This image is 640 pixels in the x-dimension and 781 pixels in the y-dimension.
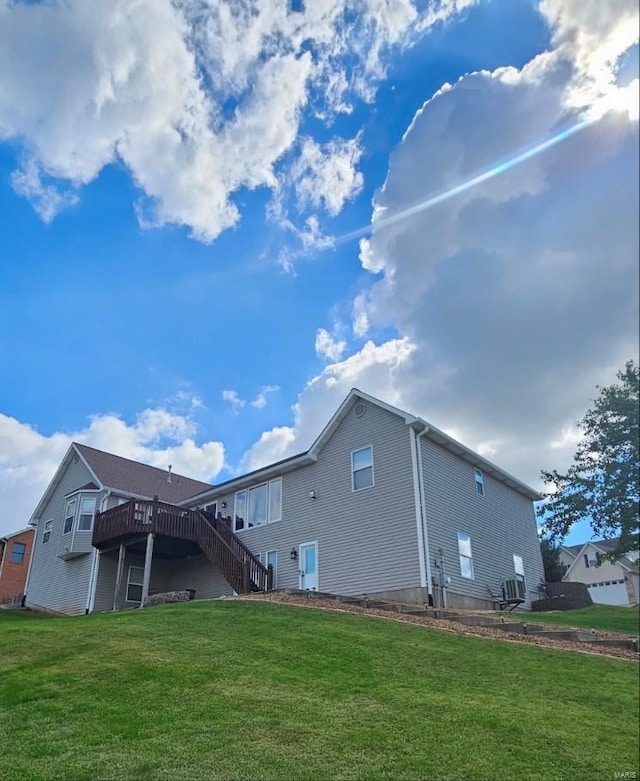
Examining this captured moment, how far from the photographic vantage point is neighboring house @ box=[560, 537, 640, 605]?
33312mm

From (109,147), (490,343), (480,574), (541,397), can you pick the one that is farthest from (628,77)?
(480,574)

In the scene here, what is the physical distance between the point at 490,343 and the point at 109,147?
3.03 metres

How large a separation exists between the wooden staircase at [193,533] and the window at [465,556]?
5.46 meters

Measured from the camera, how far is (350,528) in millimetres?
16859

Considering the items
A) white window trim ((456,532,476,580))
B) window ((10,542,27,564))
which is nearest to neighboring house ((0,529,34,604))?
window ((10,542,27,564))

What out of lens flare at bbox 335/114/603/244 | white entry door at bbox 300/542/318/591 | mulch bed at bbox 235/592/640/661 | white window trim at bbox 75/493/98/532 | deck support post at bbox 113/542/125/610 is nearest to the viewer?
lens flare at bbox 335/114/603/244

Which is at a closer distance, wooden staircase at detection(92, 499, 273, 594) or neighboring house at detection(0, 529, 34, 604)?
wooden staircase at detection(92, 499, 273, 594)

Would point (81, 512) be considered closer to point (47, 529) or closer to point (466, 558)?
point (47, 529)

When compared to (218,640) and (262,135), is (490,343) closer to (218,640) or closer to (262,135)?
(262,135)

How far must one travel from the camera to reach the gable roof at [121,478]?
75.4 feet

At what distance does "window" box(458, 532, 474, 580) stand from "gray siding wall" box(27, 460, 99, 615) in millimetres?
12677

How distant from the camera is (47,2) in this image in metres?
3.47

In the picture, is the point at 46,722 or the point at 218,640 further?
the point at 218,640

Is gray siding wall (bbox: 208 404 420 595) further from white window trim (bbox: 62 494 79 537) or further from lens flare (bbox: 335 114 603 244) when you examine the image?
lens flare (bbox: 335 114 603 244)
